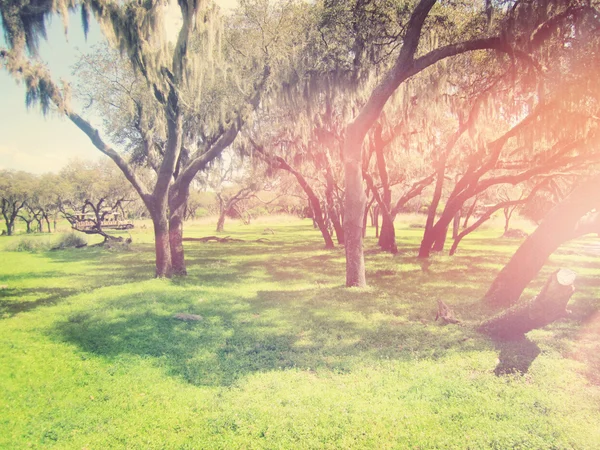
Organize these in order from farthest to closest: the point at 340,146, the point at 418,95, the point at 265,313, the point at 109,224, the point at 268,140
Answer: the point at 109,224
the point at 268,140
the point at 340,146
the point at 418,95
the point at 265,313

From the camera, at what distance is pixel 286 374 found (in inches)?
199

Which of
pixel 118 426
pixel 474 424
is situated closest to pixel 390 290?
pixel 474 424

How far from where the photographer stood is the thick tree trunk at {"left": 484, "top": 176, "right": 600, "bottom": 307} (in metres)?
7.03

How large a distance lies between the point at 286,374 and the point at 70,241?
24764mm

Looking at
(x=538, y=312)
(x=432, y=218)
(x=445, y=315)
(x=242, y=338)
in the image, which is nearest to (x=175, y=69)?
(x=242, y=338)

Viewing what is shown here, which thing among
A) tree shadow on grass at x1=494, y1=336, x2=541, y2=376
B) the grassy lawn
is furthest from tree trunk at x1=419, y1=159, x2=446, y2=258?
tree shadow on grass at x1=494, y1=336, x2=541, y2=376

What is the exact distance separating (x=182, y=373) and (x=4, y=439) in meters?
2.00

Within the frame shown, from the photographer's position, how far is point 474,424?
3.85 m

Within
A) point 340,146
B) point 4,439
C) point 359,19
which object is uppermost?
point 359,19

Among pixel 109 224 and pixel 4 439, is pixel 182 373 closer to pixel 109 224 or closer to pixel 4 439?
pixel 4 439

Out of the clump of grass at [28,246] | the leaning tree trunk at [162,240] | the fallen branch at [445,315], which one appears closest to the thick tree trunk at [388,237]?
the leaning tree trunk at [162,240]

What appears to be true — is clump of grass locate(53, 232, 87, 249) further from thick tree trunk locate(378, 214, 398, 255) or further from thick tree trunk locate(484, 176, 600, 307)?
thick tree trunk locate(484, 176, 600, 307)

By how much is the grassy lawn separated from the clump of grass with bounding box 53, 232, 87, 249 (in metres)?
15.6

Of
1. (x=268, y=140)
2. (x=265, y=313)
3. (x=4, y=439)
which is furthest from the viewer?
Answer: (x=268, y=140)
